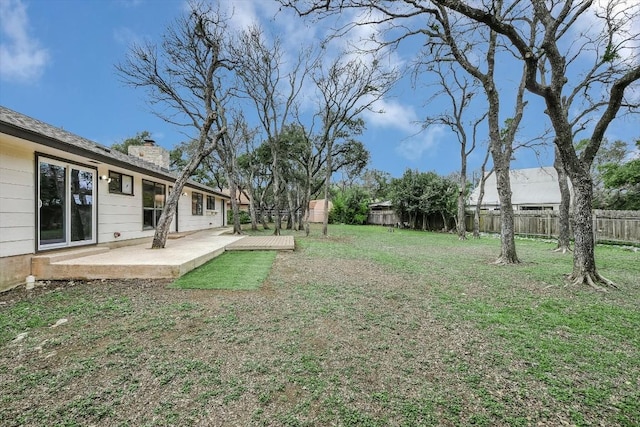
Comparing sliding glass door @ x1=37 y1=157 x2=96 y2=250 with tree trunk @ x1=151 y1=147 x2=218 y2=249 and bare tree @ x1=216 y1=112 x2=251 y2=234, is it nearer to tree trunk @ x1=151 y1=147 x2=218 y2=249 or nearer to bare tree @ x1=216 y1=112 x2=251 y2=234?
tree trunk @ x1=151 y1=147 x2=218 y2=249

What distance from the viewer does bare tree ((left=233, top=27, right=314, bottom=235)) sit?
12469 millimetres

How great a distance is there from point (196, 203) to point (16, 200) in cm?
885

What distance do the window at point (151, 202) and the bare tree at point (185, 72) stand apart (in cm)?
195

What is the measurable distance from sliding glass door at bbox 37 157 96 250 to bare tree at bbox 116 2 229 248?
142cm

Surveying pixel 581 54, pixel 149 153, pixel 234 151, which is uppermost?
pixel 581 54

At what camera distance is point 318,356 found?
2488 mm

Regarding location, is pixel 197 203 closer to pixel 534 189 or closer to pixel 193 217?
pixel 193 217

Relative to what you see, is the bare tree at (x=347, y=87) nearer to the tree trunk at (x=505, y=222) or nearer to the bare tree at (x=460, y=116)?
the bare tree at (x=460, y=116)

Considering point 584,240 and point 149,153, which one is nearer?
point 584,240

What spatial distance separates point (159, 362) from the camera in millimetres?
2369

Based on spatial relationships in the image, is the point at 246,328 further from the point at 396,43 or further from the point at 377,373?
the point at 396,43

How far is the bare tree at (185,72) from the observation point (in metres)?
7.49

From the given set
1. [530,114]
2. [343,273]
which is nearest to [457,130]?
[530,114]

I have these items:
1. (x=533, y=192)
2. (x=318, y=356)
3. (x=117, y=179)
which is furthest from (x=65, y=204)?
(x=533, y=192)
